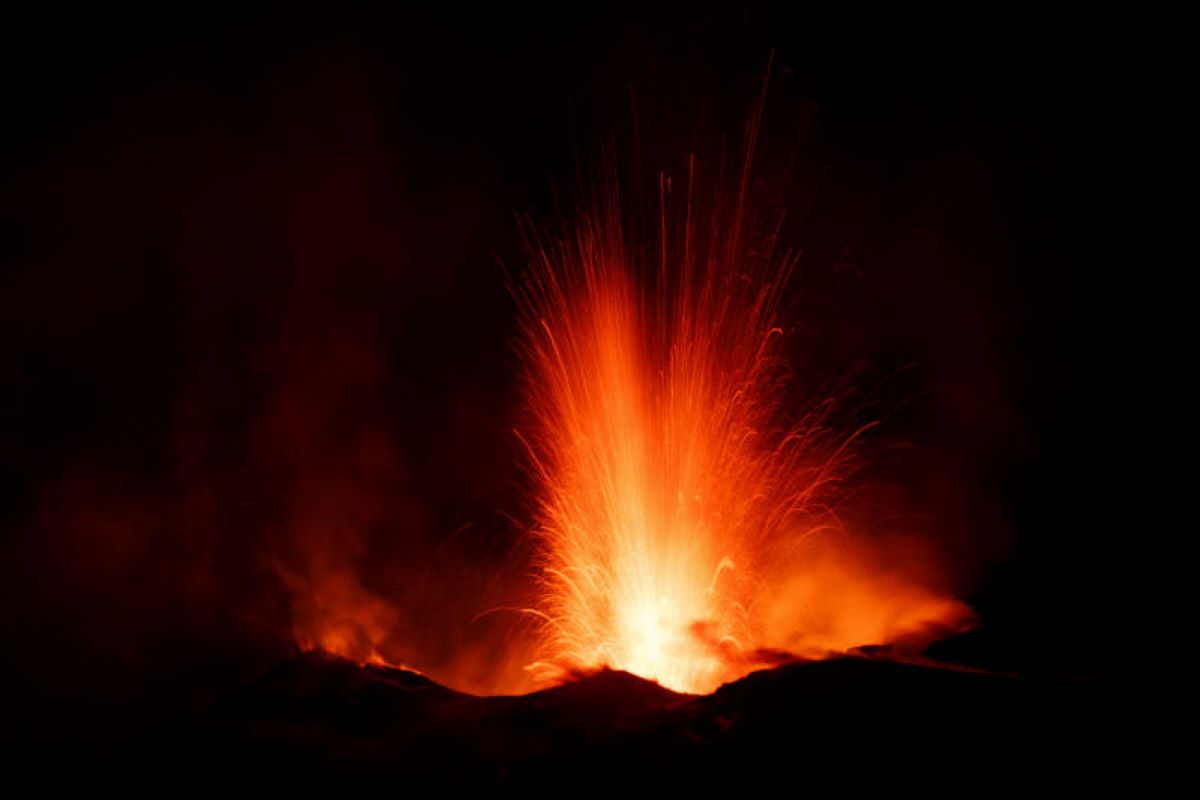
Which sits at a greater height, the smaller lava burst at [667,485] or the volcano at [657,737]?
the smaller lava burst at [667,485]

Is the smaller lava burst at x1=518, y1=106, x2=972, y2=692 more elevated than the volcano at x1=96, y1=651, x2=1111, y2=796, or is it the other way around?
the smaller lava burst at x1=518, y1=106, x2=972, y2=692

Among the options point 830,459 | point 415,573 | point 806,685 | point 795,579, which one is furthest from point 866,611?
point 415,573

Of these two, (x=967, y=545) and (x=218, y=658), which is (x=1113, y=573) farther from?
(x=218, y=658)

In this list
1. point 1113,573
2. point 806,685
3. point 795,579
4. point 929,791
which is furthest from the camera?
point 1113,573

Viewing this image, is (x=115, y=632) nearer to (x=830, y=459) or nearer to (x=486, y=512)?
(x=486, y=512)

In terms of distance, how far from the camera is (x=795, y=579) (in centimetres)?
2108

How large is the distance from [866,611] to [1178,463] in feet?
31.7

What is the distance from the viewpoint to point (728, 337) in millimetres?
17906

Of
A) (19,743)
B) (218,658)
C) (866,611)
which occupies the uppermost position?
(866,611)

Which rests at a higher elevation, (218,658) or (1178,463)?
(1178,463)

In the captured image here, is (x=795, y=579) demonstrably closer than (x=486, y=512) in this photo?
Yes

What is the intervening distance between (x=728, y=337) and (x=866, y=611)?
710 centimetres

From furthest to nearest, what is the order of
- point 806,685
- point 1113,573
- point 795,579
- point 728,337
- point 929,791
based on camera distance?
point 1113,573 < point 795,579 < point 728,337 < point 806,685 < point 929,791

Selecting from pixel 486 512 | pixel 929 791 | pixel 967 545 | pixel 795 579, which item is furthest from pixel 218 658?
pixel 967 545
